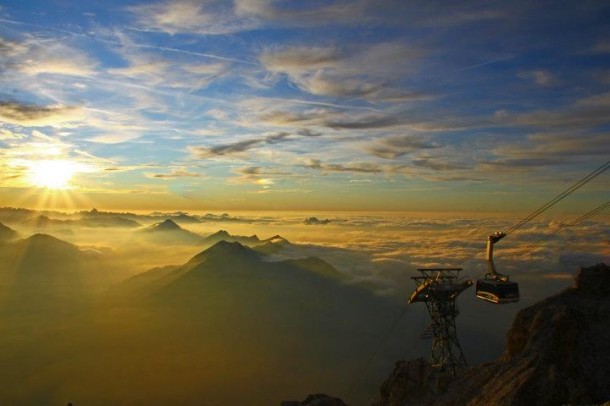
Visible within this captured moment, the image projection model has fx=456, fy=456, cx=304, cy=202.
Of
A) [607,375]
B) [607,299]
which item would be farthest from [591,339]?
[607,299]

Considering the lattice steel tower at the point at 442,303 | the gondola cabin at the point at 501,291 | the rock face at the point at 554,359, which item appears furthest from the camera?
the lattice steel tower at the point at 442,303

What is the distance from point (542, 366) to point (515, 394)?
5.07 meters

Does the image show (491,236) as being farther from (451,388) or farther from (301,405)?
(301,405)

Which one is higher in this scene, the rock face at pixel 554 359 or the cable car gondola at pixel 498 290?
the cable car gondola at pixel 498 290

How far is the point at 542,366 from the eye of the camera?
151 feet

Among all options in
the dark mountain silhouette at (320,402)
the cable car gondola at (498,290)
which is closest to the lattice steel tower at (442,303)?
the cable car gondola at (498,290)

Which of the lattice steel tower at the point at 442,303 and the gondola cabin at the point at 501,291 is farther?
the lattice steel tower at the point at 442,303

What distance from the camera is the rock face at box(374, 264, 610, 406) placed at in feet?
140

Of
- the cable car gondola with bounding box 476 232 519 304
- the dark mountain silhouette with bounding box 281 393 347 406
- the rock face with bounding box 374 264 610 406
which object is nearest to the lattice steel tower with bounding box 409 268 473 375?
the cable car gondola with bounding box 476 232 519 304

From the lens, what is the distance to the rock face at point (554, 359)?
42.8 m

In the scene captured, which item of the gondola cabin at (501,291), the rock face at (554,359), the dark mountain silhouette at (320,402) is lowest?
the dark mountain silhouette at (320,402)

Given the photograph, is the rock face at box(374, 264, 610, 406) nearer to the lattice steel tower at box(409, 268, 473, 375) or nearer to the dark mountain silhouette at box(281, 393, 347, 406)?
the lattice steel tower at box(409, 268, 473, 375)

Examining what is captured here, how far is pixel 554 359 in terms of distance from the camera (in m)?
46.3

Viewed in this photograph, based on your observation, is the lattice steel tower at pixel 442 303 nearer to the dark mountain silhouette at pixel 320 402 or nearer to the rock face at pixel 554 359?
the rock face at pixel 554 359
